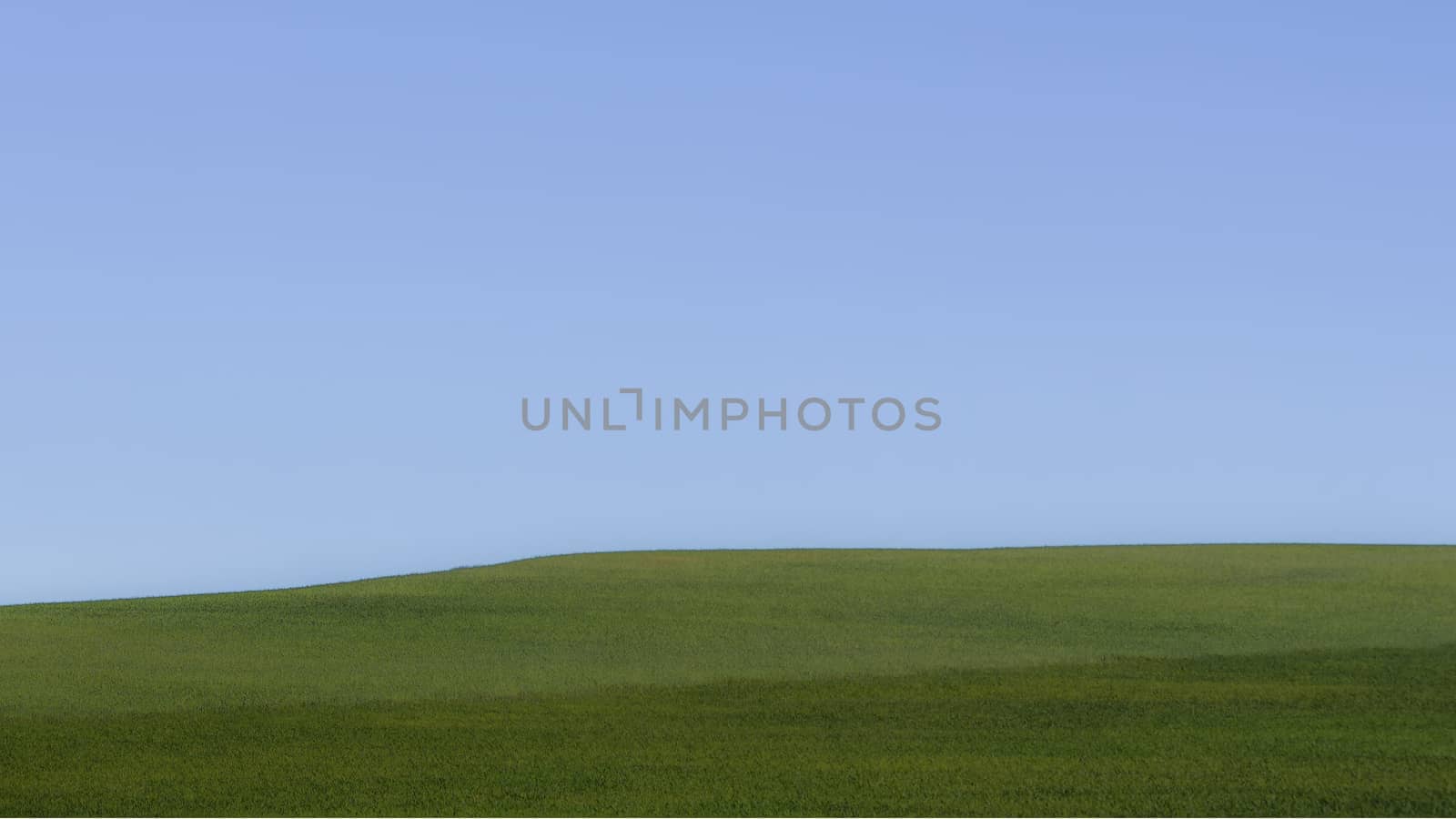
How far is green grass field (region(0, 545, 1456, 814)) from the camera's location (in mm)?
11234

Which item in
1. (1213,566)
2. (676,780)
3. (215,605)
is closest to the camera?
(676,780)

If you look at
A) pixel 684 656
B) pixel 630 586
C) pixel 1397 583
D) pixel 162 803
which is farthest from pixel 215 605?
pixel 1397 583

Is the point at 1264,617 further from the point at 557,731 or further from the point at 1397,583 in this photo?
the point at 557,731

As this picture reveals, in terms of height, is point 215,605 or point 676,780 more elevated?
point 215,605

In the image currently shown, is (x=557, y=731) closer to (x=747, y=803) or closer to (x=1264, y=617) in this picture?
(x=747, y=803)

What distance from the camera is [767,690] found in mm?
16031

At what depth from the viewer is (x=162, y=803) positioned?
1099 cm

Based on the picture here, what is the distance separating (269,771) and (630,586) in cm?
1233

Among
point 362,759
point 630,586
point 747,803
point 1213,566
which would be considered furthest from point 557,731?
point 1213,566

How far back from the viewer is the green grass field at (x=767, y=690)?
11.2 meters

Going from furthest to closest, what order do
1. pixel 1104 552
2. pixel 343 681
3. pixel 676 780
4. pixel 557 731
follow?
pixel 1104 552 < pixel 343 681 < pixel 557 731 < pixel 676 780

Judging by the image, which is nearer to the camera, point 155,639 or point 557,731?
point 557,731

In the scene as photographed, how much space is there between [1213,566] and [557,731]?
15.2 meters

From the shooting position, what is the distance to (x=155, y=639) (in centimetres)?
2056
